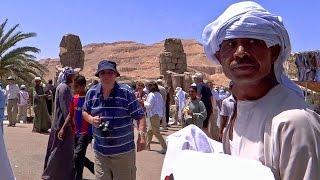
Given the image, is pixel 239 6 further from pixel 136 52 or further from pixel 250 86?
pixel 136 52

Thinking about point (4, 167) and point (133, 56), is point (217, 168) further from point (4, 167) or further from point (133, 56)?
point (133, 56)

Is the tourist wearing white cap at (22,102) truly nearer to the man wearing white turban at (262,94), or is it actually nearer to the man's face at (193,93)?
the man's face at (193,93)

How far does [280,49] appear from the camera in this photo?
6.15ft

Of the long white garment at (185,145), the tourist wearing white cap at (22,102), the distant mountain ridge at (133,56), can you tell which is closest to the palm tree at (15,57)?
the tourist wearing white cap at (22,102)

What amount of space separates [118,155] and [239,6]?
11.3 ft

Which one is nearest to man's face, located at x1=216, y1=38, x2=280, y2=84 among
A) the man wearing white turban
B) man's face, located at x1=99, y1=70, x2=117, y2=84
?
the man wearing white turban

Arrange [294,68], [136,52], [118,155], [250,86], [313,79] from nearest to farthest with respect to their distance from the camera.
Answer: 1. [250,86]
2. [118,155]
3. [313,79]
4. [294,68]
5. [136,52]

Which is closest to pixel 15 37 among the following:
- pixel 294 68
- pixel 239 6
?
pixel 294 68

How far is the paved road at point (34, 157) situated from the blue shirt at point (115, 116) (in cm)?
279

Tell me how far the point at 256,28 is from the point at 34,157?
859 centimetres

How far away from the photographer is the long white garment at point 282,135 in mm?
1550

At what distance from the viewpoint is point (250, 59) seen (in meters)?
1.81

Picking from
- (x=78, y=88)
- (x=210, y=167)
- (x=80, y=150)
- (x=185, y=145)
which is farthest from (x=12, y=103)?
(x=210, y=167)

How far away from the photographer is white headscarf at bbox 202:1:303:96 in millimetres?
1795
